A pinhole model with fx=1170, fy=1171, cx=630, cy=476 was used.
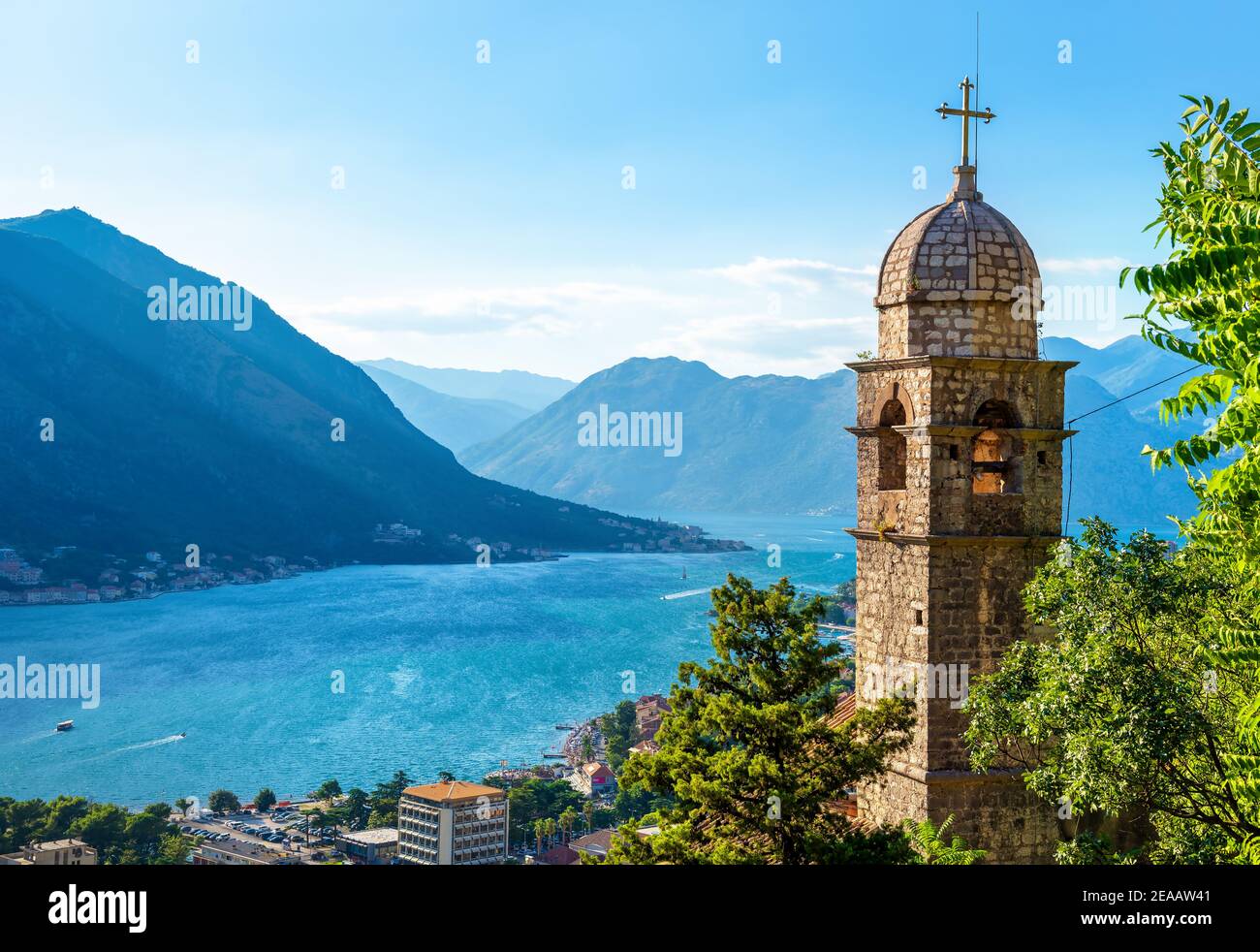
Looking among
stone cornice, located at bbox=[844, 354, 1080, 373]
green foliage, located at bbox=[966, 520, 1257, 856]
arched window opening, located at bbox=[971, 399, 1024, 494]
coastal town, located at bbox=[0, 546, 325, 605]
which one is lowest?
coastal town, located at bbox=[0, 546, 325, 605]

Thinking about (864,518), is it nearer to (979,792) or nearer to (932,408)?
(932,408)

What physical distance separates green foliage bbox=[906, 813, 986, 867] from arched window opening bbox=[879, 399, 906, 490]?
379 cm

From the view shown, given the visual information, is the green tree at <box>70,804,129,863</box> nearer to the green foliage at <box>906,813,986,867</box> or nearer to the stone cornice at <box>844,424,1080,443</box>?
the green foliage at <box>906,813,986,867</box>

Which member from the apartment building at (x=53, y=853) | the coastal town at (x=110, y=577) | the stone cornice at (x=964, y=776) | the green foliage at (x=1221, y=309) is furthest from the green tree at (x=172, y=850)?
the coastal town at (x=110, y=577)

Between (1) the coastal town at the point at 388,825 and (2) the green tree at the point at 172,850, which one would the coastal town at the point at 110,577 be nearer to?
(1) the coastal town at the point at 388,825

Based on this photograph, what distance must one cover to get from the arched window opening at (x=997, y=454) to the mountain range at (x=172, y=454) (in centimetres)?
14456

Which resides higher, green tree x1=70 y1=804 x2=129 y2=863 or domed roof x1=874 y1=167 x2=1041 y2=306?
domed roof x1=874 y1=167 x2=1041 y2=306

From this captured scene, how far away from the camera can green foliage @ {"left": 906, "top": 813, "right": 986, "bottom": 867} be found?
10.9 meters

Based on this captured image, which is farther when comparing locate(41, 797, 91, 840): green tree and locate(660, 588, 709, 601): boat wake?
locate(660, 588, 709, 601): boat wake

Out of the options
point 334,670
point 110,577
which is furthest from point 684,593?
point 110,577

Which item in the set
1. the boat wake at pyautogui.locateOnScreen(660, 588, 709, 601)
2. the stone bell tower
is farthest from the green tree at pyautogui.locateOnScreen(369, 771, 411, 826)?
the boat wake at pyautogui.locateOnScreen(660, 588, 709, 601)

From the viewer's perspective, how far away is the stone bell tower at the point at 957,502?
12547 mm

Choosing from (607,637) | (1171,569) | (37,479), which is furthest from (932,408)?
(37,479)

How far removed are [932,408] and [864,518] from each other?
65.8 inches
